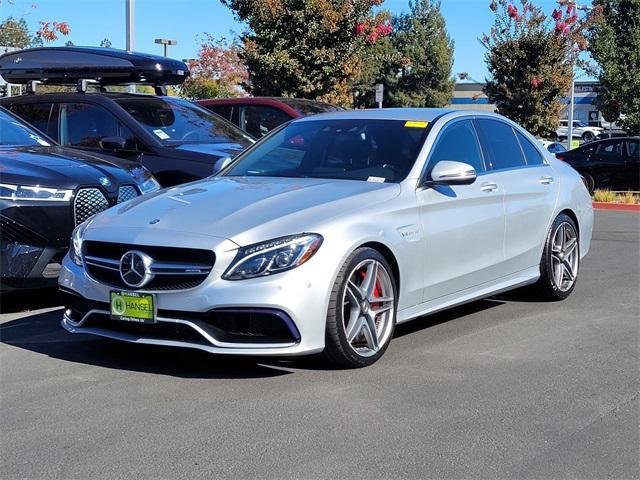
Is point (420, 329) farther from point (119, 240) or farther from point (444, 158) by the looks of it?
point (119, 240)

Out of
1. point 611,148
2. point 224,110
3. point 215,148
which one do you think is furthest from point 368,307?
point 611,148

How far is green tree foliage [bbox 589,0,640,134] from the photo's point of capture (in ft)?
93.8

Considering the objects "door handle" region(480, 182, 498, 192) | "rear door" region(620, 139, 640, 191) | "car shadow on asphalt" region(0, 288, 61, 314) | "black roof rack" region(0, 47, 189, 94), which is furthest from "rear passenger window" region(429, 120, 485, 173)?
"rear door" region(620, 139, 640, 191)

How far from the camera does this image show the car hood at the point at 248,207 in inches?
194

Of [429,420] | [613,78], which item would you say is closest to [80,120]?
[429,420]

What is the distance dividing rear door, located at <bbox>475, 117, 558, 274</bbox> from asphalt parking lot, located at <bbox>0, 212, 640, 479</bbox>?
0.66 metres

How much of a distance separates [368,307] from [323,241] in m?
0.58

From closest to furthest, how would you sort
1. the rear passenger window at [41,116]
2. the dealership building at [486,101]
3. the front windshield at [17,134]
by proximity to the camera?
1. the front windshield at [17,134]
2. the rear passenger window at [41,116]
3. the dealership building at [486,101]

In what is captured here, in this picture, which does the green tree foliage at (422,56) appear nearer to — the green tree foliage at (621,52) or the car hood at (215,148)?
the green tree foliage at (621,52)

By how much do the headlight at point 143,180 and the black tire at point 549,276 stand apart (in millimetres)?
3323

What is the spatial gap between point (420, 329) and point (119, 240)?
2363 millimetres

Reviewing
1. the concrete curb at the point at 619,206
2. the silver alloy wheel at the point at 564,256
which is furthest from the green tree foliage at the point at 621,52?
the silver alloy wheel at the point at 564,256

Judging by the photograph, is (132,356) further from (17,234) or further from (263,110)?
(263,110)

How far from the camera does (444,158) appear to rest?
20.1 feet
